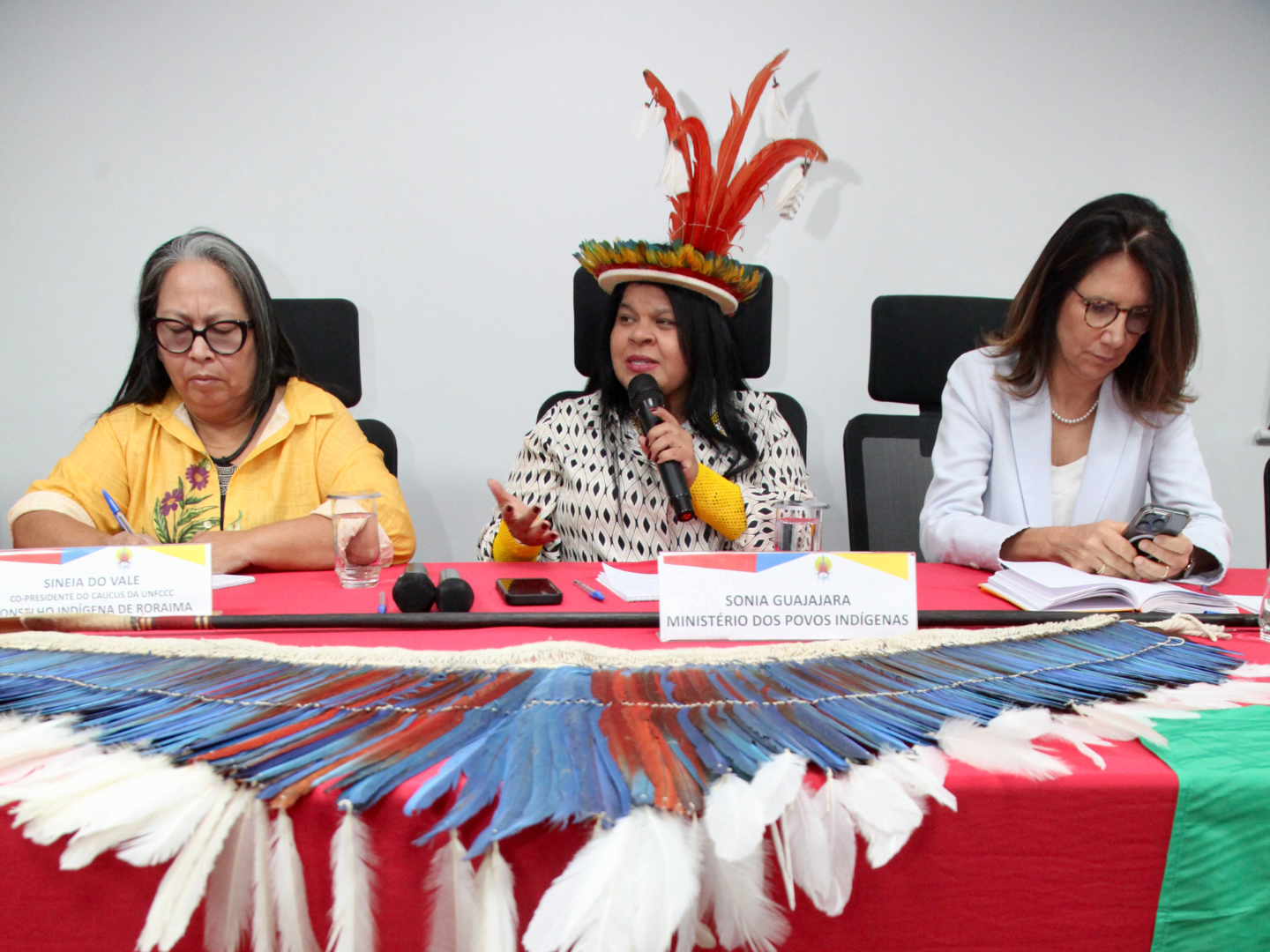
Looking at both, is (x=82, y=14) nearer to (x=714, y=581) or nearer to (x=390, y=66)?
(x=390, y=66)

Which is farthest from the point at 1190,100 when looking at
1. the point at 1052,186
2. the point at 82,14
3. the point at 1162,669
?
the point at 82,14

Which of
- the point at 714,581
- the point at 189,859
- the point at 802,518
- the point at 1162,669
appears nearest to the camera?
the point at 189,859

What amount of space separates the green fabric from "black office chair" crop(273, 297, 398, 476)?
5.30 ft

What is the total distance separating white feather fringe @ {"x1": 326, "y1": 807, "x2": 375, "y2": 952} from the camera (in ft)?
1.46

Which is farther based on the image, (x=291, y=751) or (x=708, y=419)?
(x=708, y=419)

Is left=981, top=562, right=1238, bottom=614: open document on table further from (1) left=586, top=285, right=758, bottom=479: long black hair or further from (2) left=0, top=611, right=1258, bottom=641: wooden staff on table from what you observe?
(1) left=586, top=285, right=758, bottom=479: long black hair

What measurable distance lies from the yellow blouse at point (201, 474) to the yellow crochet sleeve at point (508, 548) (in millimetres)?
174

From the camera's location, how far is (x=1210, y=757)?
21.2 inches

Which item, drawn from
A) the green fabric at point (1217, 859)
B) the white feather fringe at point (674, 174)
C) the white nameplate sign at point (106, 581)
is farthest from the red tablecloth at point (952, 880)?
the white feather fringe at point (674, 174)

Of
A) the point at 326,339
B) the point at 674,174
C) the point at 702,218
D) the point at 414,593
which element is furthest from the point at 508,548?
the point at 674,174

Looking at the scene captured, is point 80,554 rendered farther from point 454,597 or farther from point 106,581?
point 454,597

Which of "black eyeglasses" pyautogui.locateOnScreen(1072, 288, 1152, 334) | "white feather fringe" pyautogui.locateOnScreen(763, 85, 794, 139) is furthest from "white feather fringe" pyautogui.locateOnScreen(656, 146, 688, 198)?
"black eyeglasses" pyautogui.locateOnScreen(1072, 288, 1152, 334)

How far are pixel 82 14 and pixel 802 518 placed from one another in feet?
9.81

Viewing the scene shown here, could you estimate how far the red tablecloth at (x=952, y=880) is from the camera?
1.56ft
